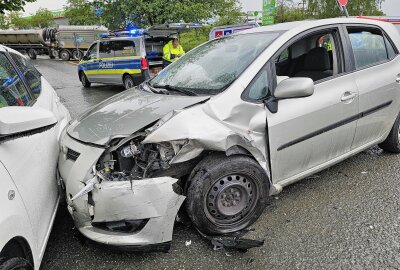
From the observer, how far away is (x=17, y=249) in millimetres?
1787

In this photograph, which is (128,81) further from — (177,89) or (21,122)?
(21,122)

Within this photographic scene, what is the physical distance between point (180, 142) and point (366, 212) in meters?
1.82

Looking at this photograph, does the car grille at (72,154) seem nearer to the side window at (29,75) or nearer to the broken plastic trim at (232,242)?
the side window at (29,75)

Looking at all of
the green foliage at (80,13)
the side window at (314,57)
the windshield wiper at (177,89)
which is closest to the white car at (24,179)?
the windshield wiper at (177,89)

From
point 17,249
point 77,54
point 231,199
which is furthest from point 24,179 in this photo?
point 77,54

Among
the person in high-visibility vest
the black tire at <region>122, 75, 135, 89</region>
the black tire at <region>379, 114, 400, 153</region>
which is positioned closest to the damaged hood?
the black tire at <region>379, 114, 400, 153</region>

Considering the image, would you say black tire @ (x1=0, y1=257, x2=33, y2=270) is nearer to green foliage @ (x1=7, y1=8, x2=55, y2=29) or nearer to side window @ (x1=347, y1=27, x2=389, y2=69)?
side window @ (x1=347, y1=27, x2=389, y2=69)

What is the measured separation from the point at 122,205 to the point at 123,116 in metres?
0.77

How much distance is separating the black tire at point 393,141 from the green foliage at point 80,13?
3223cm

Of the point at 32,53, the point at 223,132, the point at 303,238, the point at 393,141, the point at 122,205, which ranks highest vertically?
the point at 223,132

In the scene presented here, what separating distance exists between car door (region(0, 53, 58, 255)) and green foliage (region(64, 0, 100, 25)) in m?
32.0

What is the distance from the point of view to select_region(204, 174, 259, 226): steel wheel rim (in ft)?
8.53

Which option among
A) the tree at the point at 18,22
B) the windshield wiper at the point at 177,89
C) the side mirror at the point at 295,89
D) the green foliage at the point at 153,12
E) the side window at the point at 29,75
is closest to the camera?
the side mirror at the point at 295,89

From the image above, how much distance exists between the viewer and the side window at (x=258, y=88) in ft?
9.05
